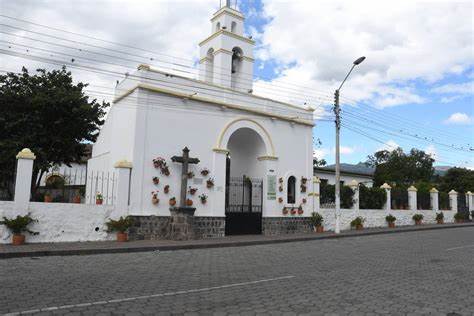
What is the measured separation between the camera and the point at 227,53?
19.9 meters

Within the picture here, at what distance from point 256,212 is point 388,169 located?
3023 centimetres

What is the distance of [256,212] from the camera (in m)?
18.9

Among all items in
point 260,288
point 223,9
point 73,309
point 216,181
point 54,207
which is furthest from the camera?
point 223,9

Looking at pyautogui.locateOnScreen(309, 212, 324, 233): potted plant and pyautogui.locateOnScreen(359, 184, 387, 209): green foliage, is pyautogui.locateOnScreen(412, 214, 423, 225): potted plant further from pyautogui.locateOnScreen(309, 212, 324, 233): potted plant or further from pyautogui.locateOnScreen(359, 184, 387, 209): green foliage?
pyautogui.locateOnScreen(309, 212, 324, 233): potted plant

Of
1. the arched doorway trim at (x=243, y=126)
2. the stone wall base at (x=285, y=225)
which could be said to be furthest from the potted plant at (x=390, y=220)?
the arched doorway trim at (x=243, y=126)

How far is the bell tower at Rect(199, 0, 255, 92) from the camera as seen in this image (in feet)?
65.0

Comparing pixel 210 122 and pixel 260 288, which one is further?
pixel 210 122

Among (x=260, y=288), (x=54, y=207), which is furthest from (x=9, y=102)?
(x=260, y=288)

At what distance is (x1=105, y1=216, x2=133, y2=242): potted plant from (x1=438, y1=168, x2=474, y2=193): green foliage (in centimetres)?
3571

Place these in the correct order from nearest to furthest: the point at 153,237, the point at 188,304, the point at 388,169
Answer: the point at 188,304 → the point at 153,237 → the point at 388,169

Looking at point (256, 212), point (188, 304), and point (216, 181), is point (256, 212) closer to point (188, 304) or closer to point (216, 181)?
point (216, 181)

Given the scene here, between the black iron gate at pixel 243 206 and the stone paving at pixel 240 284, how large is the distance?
599 centimetres

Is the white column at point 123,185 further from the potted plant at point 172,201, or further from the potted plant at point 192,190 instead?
→ the potted plant at point 192,190

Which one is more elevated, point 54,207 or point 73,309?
point 54,207
